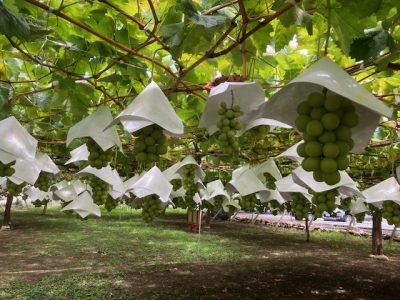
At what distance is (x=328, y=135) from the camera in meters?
0.95

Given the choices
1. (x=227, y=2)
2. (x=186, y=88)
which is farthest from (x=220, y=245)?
(x=227, y=2)

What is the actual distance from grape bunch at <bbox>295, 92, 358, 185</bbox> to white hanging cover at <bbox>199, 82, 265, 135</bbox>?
1.91 feet

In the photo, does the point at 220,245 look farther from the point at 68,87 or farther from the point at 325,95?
the point at 325,95

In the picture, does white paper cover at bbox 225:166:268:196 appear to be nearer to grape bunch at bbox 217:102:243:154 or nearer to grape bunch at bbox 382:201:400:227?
grape bunch at bbox 382:201:400:227

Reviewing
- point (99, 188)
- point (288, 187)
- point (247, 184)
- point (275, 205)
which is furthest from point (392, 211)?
point (99, 188)

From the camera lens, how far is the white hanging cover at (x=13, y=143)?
1.89m

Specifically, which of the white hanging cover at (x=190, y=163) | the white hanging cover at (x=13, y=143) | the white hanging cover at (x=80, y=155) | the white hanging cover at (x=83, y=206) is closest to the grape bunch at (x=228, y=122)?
the white hanging cover at (x=13, y=143)

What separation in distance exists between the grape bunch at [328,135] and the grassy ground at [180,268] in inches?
213

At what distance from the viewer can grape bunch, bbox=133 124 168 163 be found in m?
1.50

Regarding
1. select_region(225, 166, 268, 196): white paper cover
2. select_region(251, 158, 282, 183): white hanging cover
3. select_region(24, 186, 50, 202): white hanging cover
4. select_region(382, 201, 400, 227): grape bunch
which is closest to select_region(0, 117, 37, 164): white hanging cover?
select_region(225, 166, 268, 196): white paper cover

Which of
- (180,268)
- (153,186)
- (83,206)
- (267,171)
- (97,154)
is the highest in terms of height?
(267,171)

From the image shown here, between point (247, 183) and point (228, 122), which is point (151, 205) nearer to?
point (247, 183)

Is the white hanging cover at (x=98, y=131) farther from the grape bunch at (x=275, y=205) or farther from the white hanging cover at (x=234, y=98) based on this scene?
the grape bunch at (x=275, y=205)

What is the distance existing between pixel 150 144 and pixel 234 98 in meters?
0.40
